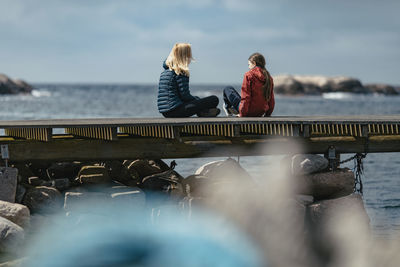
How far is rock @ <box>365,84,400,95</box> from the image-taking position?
147875 millimetres

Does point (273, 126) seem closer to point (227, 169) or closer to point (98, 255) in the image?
point (227, 169)

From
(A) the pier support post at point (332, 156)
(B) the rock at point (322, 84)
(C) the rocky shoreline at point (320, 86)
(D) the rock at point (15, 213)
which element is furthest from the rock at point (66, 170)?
(B) the rock at point (322, 84)

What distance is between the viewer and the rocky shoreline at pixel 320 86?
138 metres

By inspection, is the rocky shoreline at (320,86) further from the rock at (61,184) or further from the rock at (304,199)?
the rock at (61,184)

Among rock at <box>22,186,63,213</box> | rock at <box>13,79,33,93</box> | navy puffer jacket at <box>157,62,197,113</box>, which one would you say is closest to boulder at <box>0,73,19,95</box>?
rock at <box>13,79,33,93</box>

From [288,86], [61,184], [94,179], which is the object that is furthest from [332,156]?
[288,86]

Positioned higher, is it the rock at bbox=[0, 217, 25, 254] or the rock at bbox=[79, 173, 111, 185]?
the rock at bbox=[79, 173, 111, 185]

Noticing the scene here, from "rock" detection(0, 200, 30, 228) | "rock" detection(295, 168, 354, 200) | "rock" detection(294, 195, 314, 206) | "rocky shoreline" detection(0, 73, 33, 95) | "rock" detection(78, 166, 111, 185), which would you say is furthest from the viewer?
"rocky shoreline" detection(0, 73, 33, 95)

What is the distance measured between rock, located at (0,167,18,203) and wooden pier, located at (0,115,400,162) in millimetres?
400

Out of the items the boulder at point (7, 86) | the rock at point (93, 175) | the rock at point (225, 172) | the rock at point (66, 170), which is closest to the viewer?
the rock at point (93, 175)

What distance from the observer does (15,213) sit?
10.2 m

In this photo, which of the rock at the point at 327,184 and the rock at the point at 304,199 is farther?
the rock at the point at 327,184

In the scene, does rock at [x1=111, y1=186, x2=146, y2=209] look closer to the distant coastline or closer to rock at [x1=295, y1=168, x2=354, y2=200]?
rock at [x1=295, y1=168, x2=354, y2=200]

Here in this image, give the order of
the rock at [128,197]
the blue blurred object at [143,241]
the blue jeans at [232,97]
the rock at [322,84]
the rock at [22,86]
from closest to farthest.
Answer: the blue blurred object at [143,241] < the rock at [128,197] < the blue jeans at [232,97] < the rock at [22,86] < the rock at [322,84]
